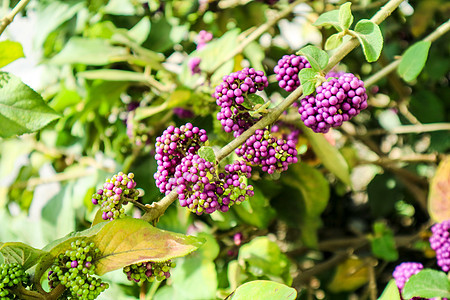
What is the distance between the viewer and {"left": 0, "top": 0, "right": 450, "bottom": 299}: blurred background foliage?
765 mm

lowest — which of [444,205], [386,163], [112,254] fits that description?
[386,163]

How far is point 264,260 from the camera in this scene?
740 mm

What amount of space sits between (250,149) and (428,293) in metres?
0.27

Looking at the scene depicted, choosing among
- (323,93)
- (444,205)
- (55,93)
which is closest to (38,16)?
(55,93)

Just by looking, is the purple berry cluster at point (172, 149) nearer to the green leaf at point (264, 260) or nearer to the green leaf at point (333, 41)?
the green leaf at point (333, 41)

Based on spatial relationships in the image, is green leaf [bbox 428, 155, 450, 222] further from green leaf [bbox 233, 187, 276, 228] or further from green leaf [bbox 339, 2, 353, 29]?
green leaf [bbox 339, 2, 353, 29]

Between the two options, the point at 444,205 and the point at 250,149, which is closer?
the point at 250,149

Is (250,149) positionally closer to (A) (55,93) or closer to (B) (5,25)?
(B) (5,25)

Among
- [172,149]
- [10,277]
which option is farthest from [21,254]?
[172,149]

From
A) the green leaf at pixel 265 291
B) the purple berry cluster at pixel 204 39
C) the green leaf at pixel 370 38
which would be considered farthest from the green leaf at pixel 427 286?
the purple berry cluster at pixel 204 39

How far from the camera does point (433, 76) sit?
104 centimetres

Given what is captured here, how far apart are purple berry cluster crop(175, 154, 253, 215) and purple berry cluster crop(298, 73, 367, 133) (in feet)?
0.30

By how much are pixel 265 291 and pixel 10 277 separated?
0.82 feet

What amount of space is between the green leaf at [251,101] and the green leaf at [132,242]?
0.15 m
